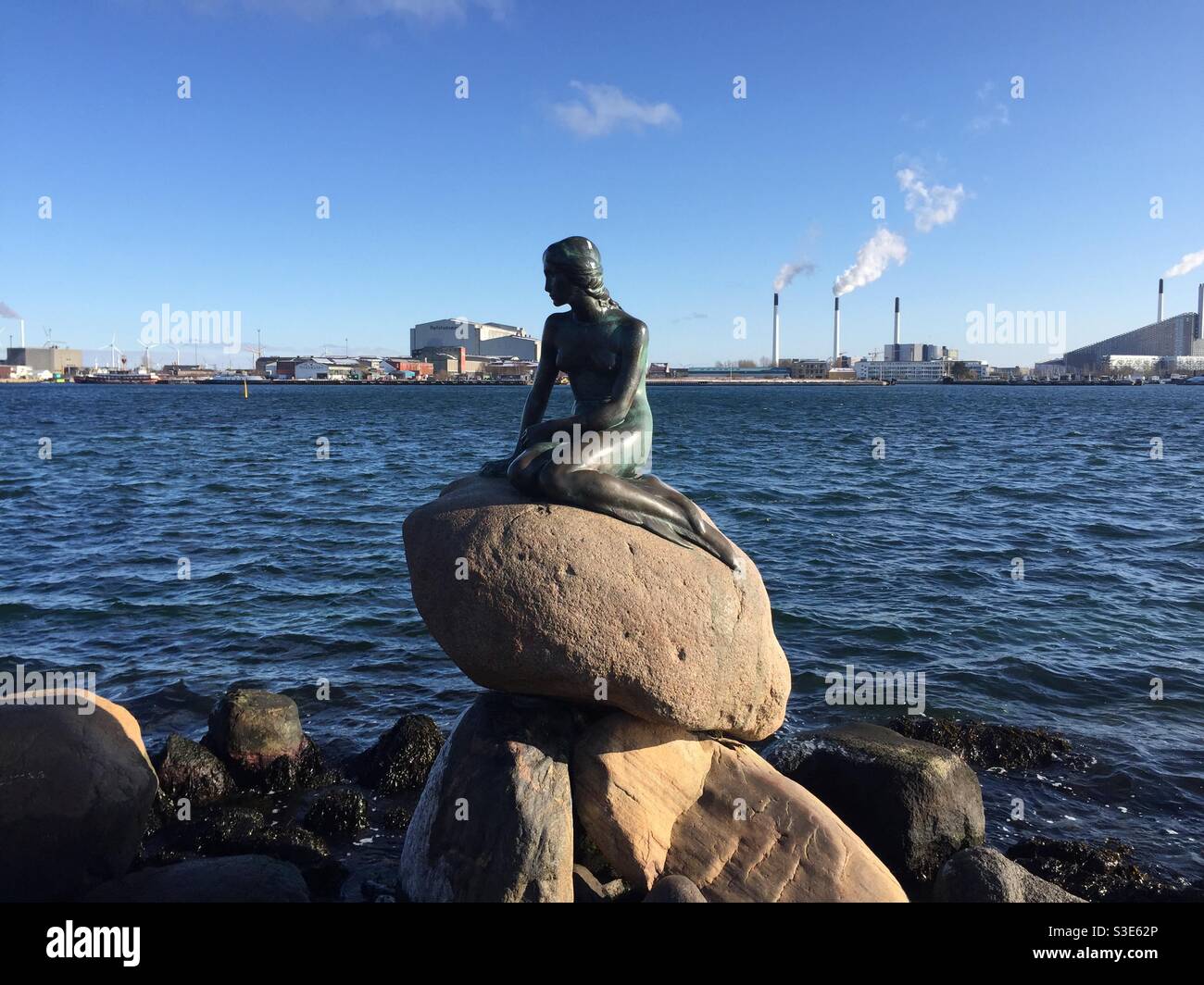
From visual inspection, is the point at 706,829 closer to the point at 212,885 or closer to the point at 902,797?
the point at 902,797

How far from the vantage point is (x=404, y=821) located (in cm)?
833

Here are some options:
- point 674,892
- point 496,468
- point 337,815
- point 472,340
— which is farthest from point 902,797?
point 472,340

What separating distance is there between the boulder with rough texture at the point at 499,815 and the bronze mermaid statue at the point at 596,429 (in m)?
1.69

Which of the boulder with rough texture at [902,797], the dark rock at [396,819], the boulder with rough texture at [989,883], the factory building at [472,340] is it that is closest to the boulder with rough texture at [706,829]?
the boulder with rough texture at [989,883]

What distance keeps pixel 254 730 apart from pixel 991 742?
26.6ft

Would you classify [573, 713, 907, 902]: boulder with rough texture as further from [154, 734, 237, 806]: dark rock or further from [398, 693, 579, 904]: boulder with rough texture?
[154, 734, 237, 806]: dark rock

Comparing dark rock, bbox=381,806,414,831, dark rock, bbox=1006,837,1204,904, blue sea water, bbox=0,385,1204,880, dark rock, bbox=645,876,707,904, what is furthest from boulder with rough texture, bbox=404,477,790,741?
blue sea water, bbox=0,385,1204,880

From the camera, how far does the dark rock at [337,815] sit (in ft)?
26.9

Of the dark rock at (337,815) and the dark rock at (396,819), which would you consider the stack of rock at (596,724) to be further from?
the dark rock at (337,815)

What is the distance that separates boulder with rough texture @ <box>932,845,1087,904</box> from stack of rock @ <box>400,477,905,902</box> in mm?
646

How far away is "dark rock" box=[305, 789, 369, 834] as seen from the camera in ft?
26.9
